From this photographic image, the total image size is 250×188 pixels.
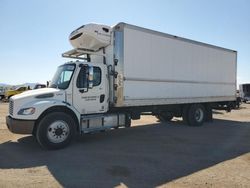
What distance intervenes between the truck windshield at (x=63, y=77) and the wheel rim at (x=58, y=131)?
1.23m

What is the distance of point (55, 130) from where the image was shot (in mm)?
7570

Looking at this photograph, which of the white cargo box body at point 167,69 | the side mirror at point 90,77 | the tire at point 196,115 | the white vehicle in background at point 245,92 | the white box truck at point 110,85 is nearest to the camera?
the white box truck at point 110,85

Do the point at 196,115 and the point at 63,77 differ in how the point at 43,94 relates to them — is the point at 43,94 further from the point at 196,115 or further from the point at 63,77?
the point at 196,115

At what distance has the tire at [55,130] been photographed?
7355mm

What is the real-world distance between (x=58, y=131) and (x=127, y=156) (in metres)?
2.31

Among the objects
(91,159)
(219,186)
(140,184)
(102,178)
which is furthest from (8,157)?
(219,186)

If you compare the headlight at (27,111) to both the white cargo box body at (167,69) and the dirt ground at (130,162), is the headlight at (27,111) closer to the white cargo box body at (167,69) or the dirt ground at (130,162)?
the dirt ground at (130,162)

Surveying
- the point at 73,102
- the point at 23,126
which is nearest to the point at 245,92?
the point at 73,102

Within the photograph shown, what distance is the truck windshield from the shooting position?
321 inches

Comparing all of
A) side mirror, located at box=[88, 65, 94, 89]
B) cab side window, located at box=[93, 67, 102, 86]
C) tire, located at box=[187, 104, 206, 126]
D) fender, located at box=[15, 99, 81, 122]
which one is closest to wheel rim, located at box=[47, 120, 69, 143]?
fender, located at box=[15, 99, 81, 122]

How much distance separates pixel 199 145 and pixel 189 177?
3068mm

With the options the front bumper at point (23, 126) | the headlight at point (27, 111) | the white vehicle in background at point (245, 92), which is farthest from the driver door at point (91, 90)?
the white vehicle in background at point (245, 92)

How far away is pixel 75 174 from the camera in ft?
17.7

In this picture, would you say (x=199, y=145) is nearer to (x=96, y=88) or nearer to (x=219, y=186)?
(x=219, y=186)
